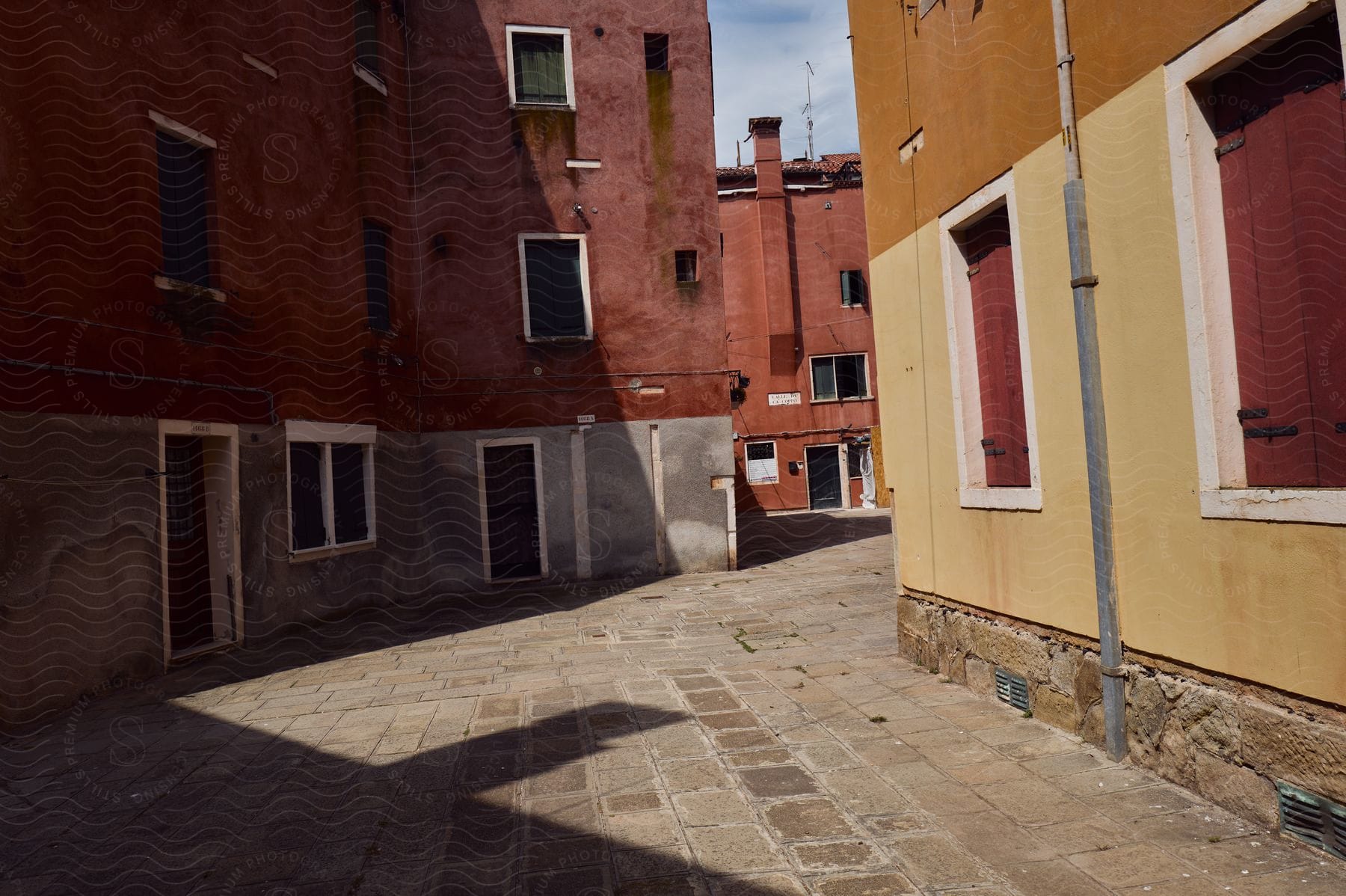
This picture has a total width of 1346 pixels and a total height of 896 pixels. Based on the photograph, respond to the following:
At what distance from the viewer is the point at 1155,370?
13.6ft

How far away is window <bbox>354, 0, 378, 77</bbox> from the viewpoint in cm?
1264

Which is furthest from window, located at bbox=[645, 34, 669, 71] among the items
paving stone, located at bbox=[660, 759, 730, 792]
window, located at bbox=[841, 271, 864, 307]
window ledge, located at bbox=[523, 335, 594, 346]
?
window, located at bbox=[841, 271, 864, 307]

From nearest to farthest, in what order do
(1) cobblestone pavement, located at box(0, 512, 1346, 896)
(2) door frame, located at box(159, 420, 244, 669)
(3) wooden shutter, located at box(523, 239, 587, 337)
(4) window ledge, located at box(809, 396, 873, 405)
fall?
1. (1) cobblestone pavement, located at box(0, 512, 1346, 896)
2. (2) door frame, located at box(159, 420, 244, 669)
3. (3) wooden shutter, located at box(523, 239, 587, 337)
4. (4) window ledge, located at box(809, 396, 873, 405)

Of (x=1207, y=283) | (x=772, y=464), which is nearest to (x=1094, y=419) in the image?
(x=1207, y=283)

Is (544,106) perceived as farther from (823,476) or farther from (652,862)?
(823,476)

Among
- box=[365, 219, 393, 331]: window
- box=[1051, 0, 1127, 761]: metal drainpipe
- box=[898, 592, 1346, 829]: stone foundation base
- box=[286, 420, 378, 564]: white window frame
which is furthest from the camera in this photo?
box=[365, 219, 393, 331]: window

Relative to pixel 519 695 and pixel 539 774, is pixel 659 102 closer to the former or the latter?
pixel 519 695

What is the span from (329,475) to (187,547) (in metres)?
2.33

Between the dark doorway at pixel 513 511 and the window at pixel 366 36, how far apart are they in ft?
18.8

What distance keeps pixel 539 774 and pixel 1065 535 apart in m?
3.12

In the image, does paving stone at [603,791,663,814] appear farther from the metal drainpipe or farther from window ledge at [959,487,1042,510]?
window ledge at [959,487,1042,510]

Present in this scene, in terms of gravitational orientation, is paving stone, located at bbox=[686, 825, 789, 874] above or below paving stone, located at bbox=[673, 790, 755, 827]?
above

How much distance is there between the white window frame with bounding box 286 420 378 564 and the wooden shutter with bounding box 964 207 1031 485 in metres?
7.77

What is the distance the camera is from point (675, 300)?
1466cm
